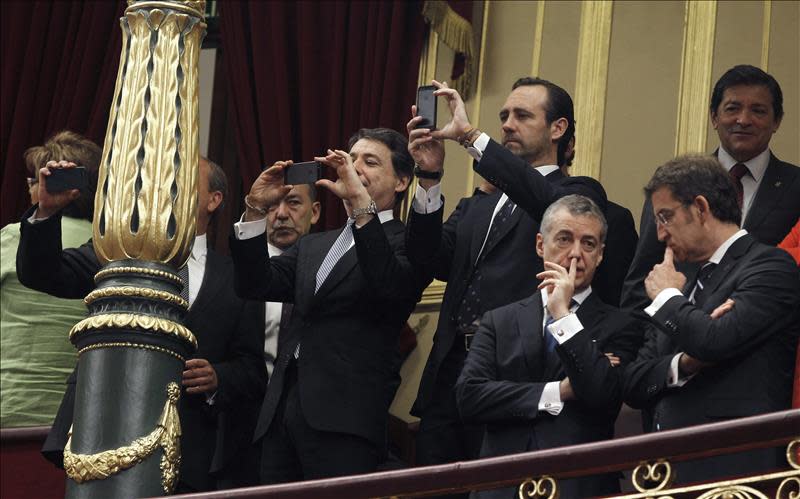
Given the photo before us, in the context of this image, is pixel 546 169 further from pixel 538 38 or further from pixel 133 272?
pixel 538 38

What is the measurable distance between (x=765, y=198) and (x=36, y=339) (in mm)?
2611

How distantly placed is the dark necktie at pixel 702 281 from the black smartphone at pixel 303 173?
3.86 ft

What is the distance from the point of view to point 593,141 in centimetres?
677

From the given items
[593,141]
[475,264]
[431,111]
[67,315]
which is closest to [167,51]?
[431,111]

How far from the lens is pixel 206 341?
4996 mm

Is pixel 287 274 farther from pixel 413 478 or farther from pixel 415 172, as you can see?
pixel 413 478

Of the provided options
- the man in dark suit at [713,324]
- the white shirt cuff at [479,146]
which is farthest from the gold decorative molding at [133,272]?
the man in dark suit at [713,324]

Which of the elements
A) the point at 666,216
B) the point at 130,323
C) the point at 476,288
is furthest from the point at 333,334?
the point at 666,216

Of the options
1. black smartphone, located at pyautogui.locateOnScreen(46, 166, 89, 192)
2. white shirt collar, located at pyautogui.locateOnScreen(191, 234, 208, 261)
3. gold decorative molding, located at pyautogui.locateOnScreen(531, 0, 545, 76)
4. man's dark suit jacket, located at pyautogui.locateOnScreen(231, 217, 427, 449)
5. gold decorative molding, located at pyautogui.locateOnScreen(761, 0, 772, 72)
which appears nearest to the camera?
black smartphone, located at pyautogui.locateOnScreen(46, 166, 89, 192)

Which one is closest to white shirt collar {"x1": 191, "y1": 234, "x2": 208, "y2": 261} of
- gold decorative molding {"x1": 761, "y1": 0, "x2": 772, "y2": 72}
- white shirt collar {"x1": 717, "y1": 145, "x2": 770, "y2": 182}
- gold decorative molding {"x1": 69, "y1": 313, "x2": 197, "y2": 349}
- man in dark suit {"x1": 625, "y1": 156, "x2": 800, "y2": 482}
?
gold decorative molding {"x1": 69, "y1": 313, "x2": 197, "y2": 349}

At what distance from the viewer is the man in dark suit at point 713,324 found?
3.93 meters

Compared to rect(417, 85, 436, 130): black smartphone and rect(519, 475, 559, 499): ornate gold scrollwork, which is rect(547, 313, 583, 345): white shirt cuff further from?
rect(417, 85, 436, 130): black smartphone

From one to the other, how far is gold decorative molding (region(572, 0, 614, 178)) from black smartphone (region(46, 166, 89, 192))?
2755mm

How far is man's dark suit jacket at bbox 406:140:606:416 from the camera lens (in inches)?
184
